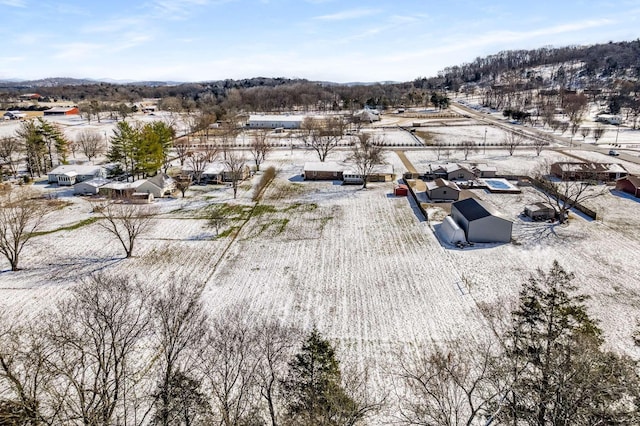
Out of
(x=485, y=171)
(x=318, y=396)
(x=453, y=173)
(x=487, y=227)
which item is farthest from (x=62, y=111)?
(x=318, y=396)

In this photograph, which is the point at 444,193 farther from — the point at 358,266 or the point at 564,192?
the point at 358,266

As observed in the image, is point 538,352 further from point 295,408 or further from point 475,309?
point 475,309

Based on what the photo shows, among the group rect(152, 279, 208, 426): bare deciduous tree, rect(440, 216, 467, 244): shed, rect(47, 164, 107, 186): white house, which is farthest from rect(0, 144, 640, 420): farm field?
rect(47, 164, 107, 186): white house

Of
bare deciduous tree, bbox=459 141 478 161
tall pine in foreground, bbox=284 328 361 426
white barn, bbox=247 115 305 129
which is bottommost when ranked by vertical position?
tall pine in foreground, bbox=284 328 361 426

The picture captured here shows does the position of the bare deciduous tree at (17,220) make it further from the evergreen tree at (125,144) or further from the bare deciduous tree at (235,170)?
the bare deciduous tree at (235,170)

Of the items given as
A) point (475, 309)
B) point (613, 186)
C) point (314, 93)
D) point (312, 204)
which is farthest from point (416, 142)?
point (314, 93)

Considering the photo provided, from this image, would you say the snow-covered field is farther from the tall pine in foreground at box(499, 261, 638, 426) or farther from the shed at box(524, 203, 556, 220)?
the tall pine in foreground at box(499, 261, 638, 426)
